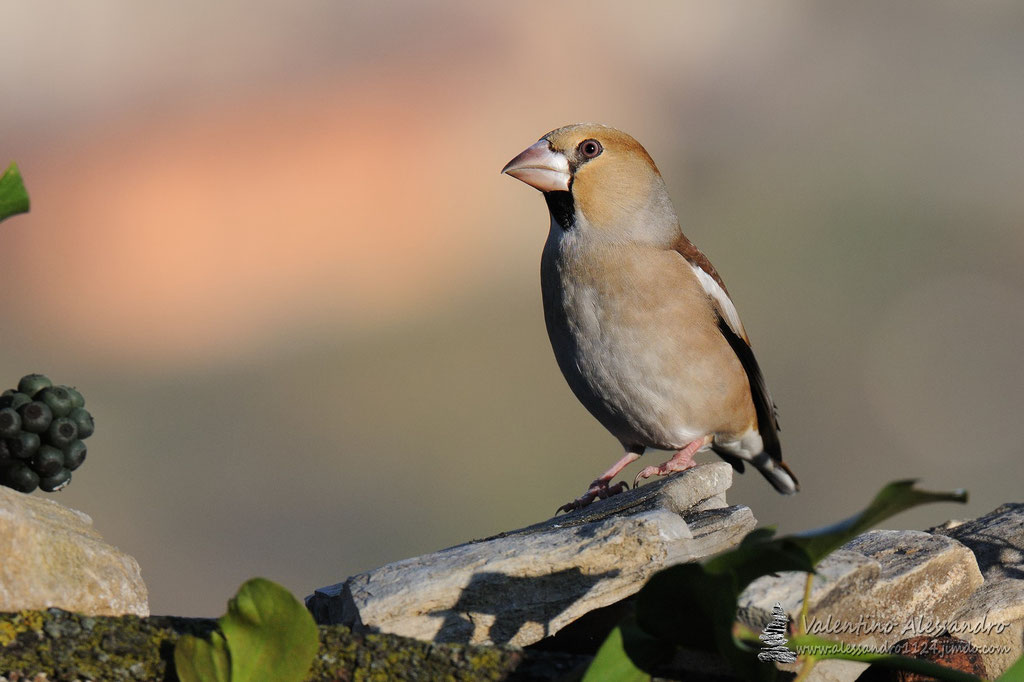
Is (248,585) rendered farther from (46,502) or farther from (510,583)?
(46,502)

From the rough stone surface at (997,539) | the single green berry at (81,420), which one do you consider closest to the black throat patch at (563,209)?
the rough stone surface at (997,539)

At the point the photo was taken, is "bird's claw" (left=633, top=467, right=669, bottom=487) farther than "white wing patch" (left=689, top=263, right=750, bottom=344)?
No

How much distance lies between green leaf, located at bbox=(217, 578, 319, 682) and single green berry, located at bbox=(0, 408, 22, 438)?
0.90 metres

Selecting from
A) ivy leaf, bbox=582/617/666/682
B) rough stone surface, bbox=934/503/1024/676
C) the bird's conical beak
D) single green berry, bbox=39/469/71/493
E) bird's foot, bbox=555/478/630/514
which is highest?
the bird's conical beak

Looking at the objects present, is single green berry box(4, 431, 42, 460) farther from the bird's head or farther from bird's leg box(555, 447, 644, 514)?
the bird's head

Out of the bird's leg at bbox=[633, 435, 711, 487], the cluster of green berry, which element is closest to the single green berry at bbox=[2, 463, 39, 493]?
the cluster of green berry

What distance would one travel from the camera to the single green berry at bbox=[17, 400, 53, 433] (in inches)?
84.2

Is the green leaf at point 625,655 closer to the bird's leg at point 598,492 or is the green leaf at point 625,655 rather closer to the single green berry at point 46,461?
the single green berry at point 46,461

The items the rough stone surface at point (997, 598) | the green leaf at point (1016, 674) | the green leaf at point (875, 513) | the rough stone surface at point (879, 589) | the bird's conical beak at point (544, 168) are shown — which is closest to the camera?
the green leaf at point (875, 513)

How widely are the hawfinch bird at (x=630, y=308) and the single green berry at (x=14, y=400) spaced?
2.26 metres

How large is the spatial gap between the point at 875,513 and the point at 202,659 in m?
1.04

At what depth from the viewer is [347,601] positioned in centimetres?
220

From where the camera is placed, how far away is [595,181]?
422 cm

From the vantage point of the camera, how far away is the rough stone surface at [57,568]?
6.31 feet
